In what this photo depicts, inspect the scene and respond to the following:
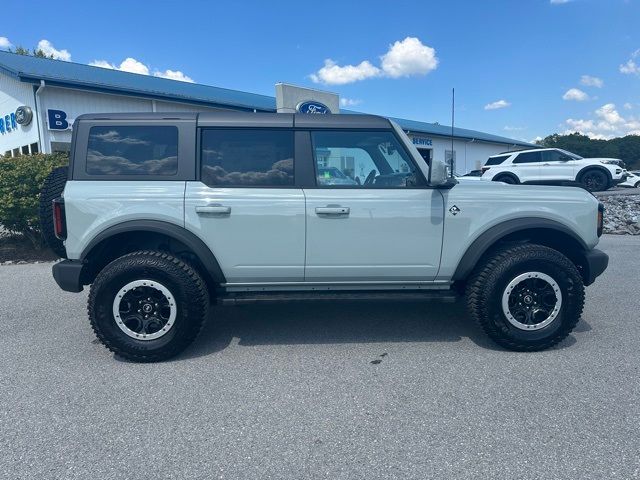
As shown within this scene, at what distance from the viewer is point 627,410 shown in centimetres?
265


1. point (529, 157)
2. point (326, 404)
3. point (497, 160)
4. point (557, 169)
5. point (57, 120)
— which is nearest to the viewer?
point (326, 404)

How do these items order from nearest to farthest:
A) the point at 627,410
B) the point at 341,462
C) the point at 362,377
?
the point at 341,462 < the point at 627,410 < the point at 362,377

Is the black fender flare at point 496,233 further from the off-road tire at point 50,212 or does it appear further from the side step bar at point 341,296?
the off-road tire at point 50,212

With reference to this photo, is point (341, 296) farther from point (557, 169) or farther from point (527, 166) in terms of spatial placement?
point (557, 169)

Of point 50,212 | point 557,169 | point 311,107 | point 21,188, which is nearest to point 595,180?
point 557,169

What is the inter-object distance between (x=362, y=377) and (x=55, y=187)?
3163 mm

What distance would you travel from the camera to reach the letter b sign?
13.2 meters

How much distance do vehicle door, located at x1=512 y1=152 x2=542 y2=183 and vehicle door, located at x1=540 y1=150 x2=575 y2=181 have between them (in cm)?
16

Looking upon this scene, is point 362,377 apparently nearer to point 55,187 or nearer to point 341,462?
point 341,462

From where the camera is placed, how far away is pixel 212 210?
3.40m

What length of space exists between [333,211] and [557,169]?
14135 millimetres

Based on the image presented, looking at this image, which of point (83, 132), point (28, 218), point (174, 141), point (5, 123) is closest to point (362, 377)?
point (174, 141)

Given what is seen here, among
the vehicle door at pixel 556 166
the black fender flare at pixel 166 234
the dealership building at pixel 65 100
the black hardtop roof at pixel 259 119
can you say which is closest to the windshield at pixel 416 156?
the black hardtop roof at pixel 259 119

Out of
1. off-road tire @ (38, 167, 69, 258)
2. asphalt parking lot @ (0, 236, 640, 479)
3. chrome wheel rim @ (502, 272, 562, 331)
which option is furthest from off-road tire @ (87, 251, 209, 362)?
chrome wheel rim @ (502, 272, 562, 331)
